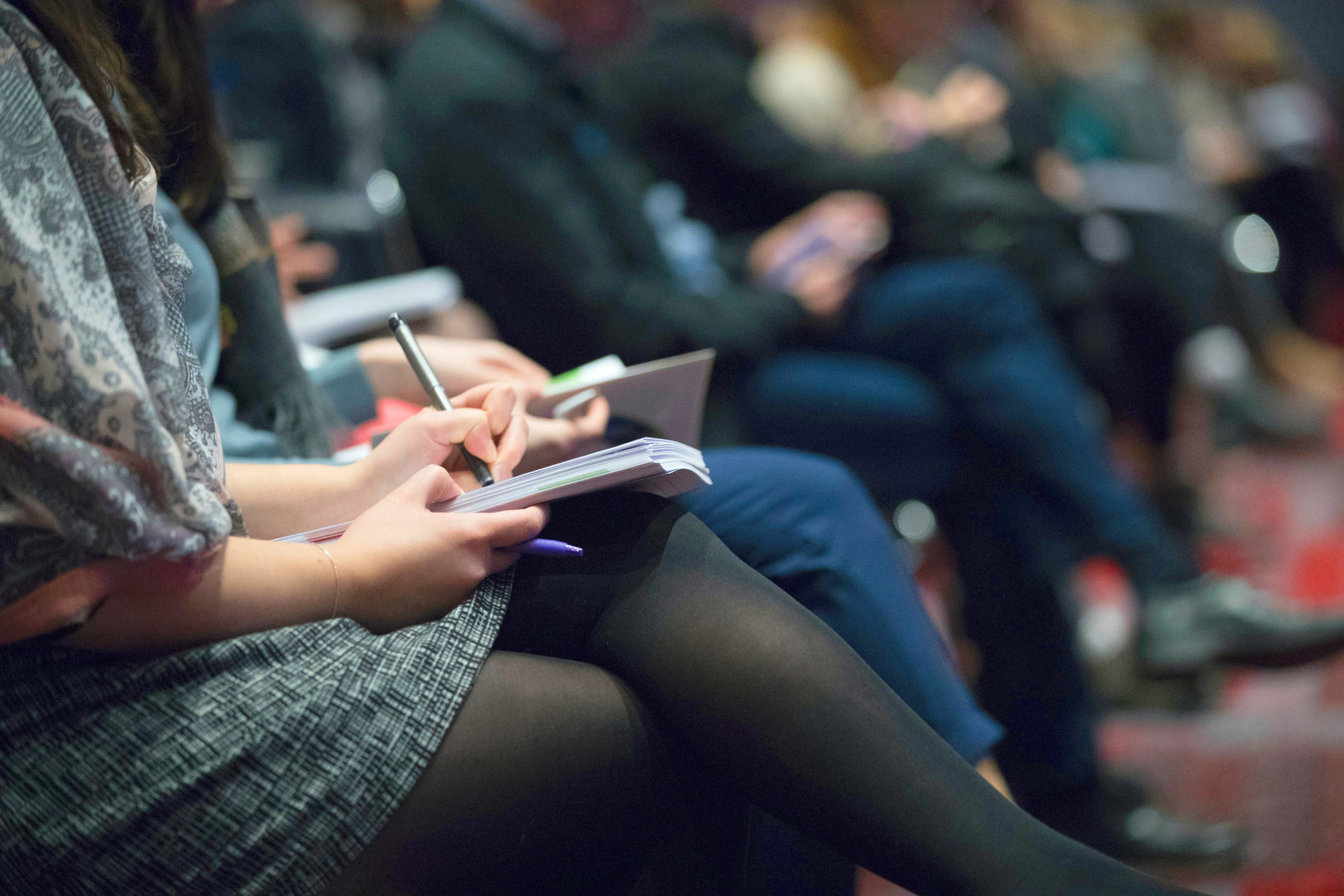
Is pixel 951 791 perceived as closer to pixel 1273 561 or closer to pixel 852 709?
pixel 852 709

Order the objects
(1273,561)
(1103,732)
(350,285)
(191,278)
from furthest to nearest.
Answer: (1273,561) → (350,285) → (1103,732) → (191,278)

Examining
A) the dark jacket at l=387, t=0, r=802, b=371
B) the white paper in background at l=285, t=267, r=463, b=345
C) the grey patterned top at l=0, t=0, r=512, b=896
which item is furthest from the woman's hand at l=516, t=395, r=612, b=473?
the dark jacket at l=387, t=0, r=802, b=371

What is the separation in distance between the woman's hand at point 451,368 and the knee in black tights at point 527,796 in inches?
12.8

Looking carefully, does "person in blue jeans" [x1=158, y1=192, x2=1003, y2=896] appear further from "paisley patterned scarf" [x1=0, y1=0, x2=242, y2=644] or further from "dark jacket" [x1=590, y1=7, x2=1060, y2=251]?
"dark jacket" [x1=590, y1=7, x2=1060, y2=251]

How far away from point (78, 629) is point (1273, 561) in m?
2.33

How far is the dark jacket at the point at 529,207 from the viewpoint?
4.62 feet

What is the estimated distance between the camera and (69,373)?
19.5 inches

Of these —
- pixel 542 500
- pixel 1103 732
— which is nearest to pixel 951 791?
pixel 542 500

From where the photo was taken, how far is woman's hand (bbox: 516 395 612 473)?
840mm

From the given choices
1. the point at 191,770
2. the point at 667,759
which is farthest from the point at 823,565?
the point at 191,770

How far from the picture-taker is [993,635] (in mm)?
1468

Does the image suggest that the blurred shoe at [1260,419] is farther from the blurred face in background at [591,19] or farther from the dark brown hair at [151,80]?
the dark brown hair at [151,80]

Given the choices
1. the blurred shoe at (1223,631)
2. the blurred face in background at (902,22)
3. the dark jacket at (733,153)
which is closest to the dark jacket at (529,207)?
the dark jacket at (733,153)

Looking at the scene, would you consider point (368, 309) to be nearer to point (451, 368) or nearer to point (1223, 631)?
point (451, 368)
